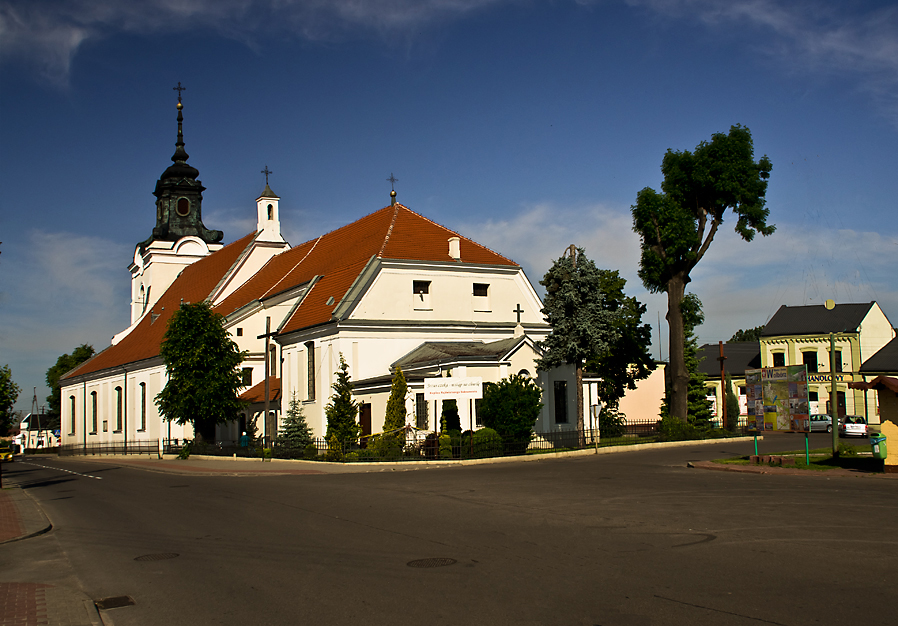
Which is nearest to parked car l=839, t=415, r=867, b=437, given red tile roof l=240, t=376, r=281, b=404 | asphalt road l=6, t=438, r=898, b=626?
asphalt road l=6, t=438, r=898, b=626

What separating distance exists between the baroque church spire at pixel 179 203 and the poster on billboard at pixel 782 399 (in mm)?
53158

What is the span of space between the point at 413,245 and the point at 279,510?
26.0 meters

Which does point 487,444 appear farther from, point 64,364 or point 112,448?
point 64,364

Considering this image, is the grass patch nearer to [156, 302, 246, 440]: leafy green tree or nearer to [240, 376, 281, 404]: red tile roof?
[240, 376, 281, 404]: red tile roof

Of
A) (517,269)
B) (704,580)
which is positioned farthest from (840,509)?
(517,269)

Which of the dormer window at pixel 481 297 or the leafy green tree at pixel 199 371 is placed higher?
the dormer window at pixel 481 297

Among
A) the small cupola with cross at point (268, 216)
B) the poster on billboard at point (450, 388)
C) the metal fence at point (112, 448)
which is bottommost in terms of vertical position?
the metal fence at point (112, 448)

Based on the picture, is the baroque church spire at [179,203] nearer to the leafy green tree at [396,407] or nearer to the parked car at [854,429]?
the leafy green tree at [396,407]

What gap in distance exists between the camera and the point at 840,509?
43.9 ft

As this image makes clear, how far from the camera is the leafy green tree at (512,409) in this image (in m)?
30.3

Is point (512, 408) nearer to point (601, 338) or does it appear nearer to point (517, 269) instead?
point (601, 338)

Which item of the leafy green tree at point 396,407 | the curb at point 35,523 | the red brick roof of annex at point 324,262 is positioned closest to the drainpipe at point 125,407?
the red brick roof of annex at point 324,262

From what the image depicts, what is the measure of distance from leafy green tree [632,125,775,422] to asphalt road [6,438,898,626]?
21.4 meters

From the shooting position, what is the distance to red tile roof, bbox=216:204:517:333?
131ft
